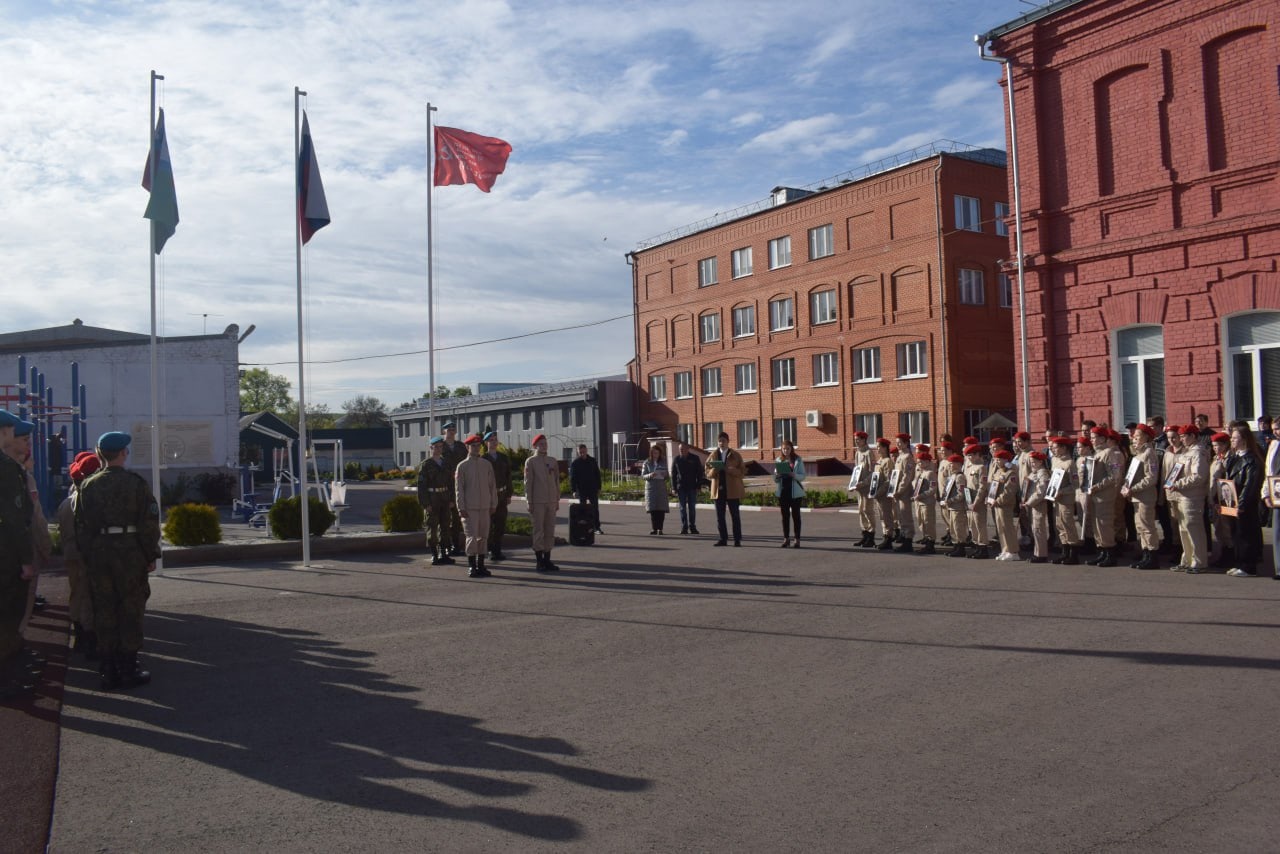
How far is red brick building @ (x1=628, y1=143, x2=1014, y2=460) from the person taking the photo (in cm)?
4097

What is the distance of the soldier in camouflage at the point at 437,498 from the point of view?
51.7ft

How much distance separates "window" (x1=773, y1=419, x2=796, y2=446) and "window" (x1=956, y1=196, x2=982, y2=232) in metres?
12.1

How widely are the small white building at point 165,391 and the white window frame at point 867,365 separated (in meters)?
25.8

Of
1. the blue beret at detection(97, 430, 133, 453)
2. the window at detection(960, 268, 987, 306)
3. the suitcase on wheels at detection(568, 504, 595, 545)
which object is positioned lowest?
the suitcase on wheels at detection(568, 504, 595, 545)

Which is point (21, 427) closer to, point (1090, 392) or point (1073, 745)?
point (1073, 745)

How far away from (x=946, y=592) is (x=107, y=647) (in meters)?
8.52

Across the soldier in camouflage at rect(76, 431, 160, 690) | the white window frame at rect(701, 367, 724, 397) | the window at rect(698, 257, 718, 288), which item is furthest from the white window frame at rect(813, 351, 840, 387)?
the soldier in camouflage at rect(76, 431, 160, 690)

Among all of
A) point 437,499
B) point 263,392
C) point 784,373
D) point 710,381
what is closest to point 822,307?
point 784,373

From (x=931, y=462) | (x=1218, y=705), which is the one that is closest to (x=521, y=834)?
(x=1218, y=705)

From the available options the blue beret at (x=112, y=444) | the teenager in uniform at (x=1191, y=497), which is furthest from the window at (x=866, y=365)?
the blue beret at (x=112, y=444)

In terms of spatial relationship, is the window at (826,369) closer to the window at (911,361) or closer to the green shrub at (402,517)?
the window at (911,361)

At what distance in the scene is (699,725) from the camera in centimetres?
648

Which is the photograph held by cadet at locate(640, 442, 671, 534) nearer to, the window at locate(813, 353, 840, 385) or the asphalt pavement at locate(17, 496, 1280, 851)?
the asphalt pavement at locate(17, 496, 1280, 851)

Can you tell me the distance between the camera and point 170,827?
4.95 meters
